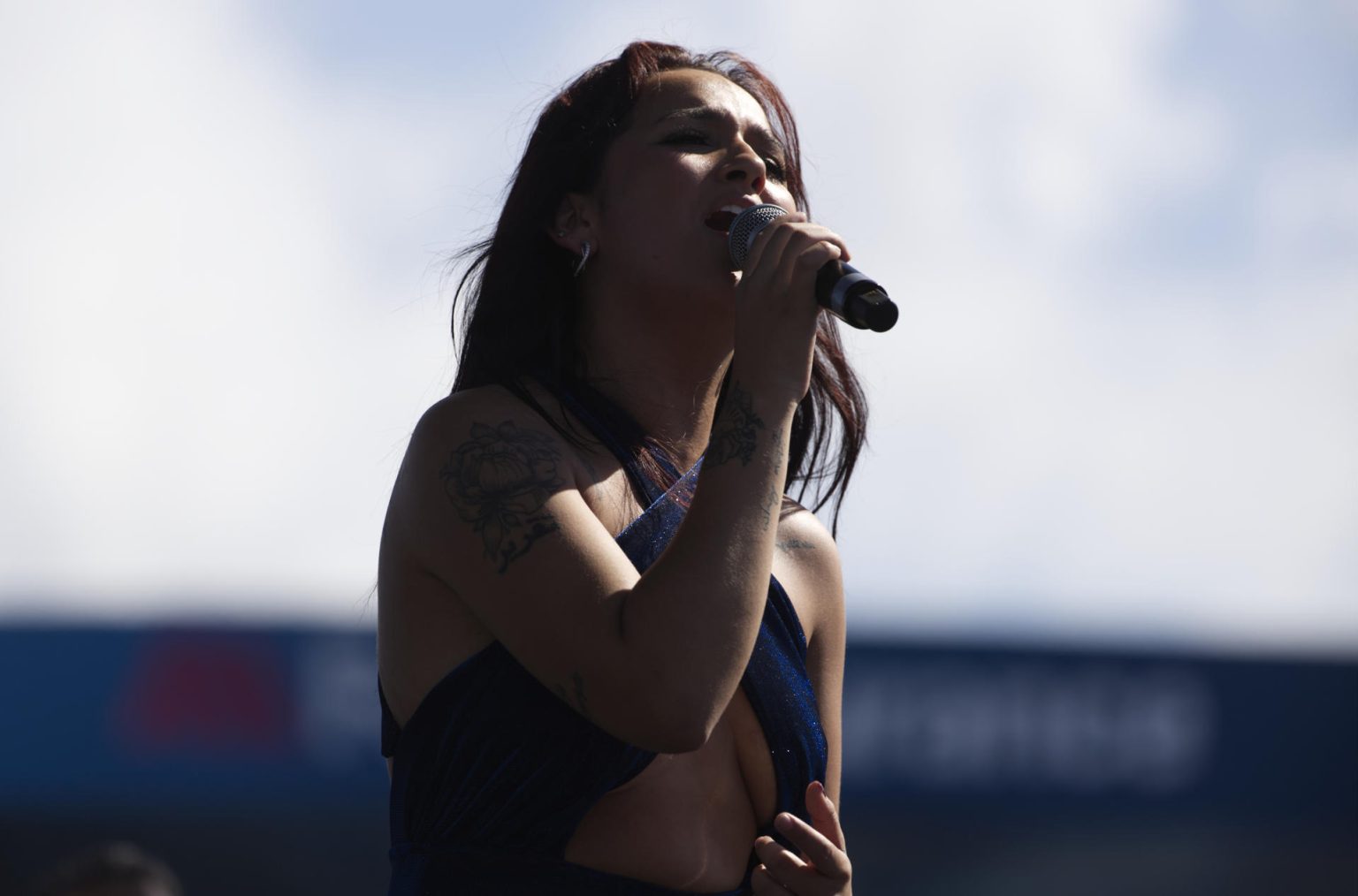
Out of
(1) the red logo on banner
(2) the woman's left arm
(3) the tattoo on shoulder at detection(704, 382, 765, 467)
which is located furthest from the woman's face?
(1) the red logo on banner

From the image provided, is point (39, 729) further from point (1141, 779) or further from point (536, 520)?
point (536, 520)

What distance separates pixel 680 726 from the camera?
72.9 inches

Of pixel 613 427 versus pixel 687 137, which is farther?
pixel 687 137

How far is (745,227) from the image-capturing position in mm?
2217

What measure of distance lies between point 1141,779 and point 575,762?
9640 mm

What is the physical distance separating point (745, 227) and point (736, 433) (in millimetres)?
349

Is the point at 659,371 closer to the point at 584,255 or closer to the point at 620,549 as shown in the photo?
the point at 584,255

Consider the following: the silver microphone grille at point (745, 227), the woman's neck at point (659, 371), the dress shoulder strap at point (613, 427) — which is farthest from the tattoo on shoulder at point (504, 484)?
the silver microphone grille at point (745, 227)

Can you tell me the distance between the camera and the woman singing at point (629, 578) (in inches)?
74.9

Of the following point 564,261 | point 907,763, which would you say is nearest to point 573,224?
point 564,261

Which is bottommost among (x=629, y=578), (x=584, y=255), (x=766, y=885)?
(x=766, y=885)

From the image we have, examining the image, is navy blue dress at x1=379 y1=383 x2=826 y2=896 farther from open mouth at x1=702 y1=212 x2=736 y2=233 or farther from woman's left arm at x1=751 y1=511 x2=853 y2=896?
open mouth at x1=702 y1=212 x2=736 y2=233

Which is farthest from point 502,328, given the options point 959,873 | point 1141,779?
point 959,873

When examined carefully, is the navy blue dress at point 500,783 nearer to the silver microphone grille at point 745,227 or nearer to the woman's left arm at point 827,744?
the woman's left arm at point 827,744
